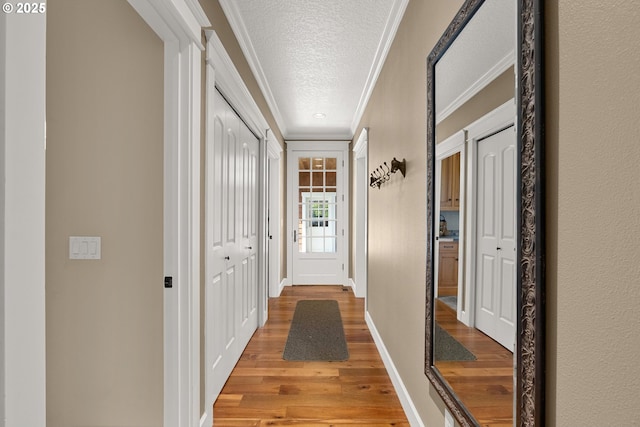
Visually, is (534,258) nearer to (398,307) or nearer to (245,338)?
(398,307)

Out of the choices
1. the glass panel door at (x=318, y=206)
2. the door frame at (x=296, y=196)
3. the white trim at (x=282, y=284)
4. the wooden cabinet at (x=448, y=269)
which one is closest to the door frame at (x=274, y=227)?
the white trim at (x=282, y=284)

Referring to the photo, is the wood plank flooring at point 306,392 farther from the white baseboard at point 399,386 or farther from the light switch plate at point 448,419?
the light switch plate at point 448,419

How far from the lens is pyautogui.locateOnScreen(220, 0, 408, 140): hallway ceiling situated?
7.32 ft

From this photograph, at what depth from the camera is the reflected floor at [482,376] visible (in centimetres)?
96

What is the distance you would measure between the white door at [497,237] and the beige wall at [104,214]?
4.47 feet

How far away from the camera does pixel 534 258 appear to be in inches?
31.9

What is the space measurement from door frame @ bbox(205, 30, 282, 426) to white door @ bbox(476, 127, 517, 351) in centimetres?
137

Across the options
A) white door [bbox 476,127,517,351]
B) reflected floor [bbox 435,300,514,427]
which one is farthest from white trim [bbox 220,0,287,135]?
reflected floor [bbox 435,300,514,427]

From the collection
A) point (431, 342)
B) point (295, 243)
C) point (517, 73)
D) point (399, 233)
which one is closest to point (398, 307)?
Answer: point (399, 233)

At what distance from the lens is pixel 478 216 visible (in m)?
1.13

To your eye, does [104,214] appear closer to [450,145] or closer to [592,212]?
[450,145]

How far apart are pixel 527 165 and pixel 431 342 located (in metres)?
1.00

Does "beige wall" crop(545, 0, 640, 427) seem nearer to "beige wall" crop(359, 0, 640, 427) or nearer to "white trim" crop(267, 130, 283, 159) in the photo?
"beige wall" crop(359, 0, 640, 427)

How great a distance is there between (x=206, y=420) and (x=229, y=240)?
1139mm
